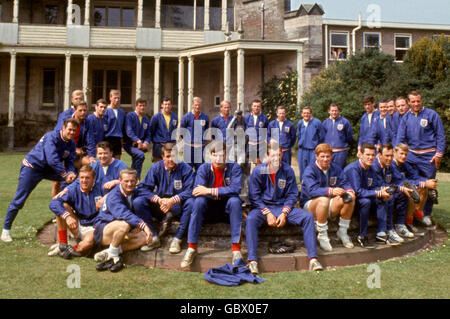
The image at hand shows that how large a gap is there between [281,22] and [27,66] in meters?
14.0

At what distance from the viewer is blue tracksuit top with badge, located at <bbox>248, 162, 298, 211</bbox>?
5.26 metres

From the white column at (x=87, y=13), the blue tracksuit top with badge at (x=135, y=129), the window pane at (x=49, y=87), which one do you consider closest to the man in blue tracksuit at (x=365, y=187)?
the blue tracksuit top with badge at (x=135, y=129)

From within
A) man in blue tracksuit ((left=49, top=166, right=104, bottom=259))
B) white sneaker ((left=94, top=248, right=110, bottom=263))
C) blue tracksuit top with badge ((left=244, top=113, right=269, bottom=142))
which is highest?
blue tracksuit top with badge ((left=244, top=113, right=269, bottom=142))

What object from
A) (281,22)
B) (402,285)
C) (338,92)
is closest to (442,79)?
(338,92)

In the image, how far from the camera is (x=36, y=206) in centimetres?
843

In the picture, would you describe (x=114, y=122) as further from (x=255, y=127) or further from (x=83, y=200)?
(x=255, y=127)

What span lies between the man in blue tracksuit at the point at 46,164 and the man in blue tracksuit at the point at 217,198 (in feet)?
6.08

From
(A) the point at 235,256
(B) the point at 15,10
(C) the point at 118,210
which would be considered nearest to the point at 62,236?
(C) the point at 118,210

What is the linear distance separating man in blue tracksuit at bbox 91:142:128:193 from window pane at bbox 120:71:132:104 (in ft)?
59.0

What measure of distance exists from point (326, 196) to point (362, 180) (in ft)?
2.56

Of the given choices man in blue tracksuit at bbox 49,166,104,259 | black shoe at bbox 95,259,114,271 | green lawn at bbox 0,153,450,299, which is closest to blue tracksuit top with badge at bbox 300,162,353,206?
green lawn at bbox 0,153,450,299

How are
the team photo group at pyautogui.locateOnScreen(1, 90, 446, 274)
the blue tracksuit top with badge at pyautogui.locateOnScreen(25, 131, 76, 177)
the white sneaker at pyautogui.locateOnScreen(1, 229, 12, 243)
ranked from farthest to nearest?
the white sneaker at pyautogui.locateOnScreen(1, 229, 12, 243), the blue tracksuit top with badge at pyautogui.locateOnScreen(25, 131, 76, 177), the team photo group at pyautogui.locateOnScreen(1, 90, 446, 274)

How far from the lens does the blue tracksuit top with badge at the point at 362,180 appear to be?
18.3 feet

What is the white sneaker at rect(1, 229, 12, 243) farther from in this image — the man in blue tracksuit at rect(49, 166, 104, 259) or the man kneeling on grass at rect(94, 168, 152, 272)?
the man kneeling on grass at rect(94, 168, 152, 272)
